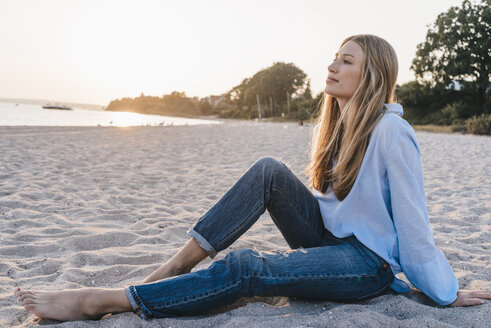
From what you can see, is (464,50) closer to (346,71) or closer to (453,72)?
(453,72)

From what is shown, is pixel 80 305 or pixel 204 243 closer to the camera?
pixel 80 305

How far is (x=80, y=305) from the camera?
157cm

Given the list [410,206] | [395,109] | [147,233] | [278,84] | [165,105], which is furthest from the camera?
[165,105]

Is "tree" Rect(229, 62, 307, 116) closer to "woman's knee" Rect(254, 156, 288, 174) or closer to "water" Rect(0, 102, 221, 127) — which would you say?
"water" Rect(0, 102, 221, 127)

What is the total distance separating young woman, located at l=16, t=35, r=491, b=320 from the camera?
1543 mm

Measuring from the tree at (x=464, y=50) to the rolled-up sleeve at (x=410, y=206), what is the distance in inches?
1000

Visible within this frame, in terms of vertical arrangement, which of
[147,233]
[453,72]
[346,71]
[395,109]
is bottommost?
[147,233]

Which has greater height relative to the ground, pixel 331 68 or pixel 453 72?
pixel 453 72

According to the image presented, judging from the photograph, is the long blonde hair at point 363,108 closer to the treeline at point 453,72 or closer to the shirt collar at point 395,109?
the shirt collar at point 395,109

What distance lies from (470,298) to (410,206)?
0.58m

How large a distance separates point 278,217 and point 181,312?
0.67m

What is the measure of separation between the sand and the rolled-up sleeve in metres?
0.24

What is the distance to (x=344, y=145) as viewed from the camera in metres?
1.76

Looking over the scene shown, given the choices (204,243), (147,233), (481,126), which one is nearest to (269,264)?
(204,243)
